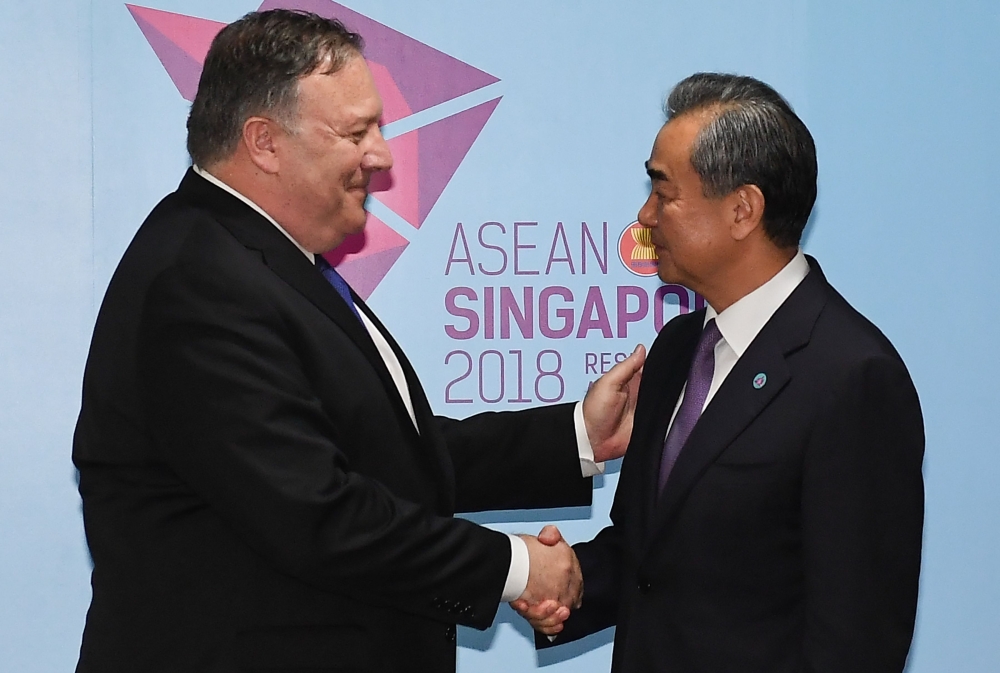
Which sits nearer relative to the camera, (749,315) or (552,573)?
(749,315)

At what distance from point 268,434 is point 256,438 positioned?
0.06 feet

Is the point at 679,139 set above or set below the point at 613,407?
above

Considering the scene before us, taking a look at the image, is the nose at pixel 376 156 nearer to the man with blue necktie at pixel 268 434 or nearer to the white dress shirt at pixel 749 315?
the man with blue necktie at pixel 268 434

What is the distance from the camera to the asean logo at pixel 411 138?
10.1 ft

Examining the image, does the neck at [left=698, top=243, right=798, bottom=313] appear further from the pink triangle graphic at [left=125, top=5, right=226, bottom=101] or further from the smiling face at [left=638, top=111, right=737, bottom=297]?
the pink triangle graphic at [left=125, top=5, right=226, bottom=101]

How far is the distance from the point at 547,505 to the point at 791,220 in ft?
2.94

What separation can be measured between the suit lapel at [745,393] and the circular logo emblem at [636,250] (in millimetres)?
1173

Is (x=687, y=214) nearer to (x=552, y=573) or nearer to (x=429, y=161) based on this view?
(x=552, y=573)

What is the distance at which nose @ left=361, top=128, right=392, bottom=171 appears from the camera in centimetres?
211

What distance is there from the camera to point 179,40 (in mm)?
3002

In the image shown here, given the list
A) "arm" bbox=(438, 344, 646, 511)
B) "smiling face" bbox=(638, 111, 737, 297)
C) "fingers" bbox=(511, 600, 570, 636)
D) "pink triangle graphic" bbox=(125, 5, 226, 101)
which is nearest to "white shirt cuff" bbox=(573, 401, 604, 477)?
"arm" bbox=(438, 344, 646, 511)

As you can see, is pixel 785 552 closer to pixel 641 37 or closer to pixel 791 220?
pixel 791 220

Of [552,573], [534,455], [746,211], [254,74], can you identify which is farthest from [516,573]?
[254,74]

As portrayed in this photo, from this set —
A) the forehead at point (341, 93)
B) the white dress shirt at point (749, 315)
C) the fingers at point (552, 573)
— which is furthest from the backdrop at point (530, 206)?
the white dress shirt at point (749, 315)
